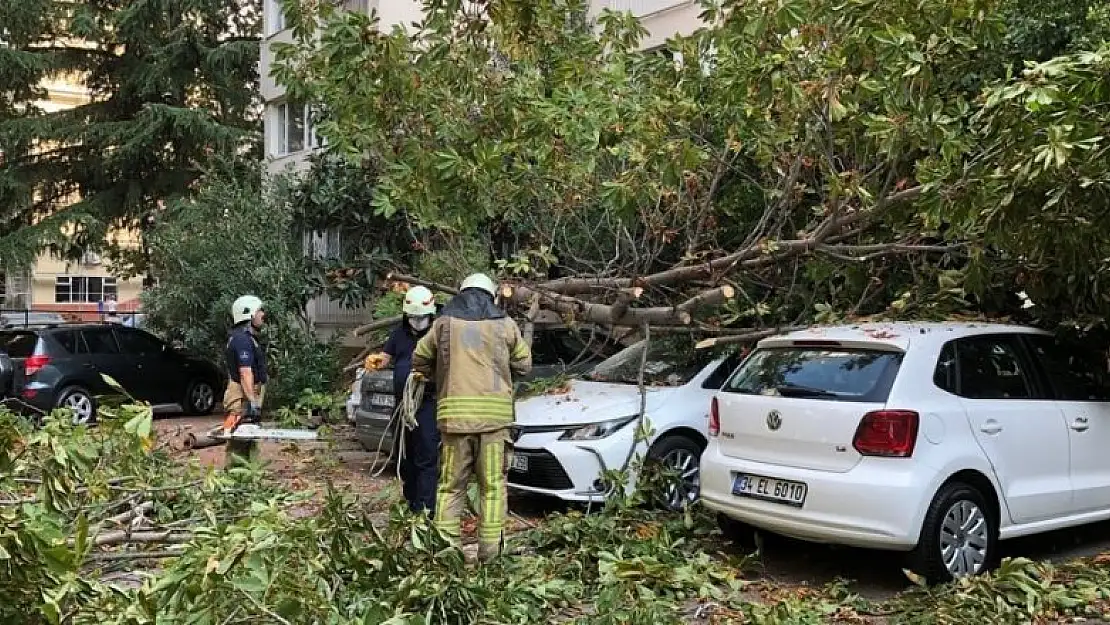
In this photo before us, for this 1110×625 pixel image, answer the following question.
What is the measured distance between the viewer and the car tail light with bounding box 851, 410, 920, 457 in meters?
5.50

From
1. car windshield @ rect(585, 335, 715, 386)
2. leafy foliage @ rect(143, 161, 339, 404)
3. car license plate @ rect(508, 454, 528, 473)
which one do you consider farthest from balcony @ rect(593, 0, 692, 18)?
car license plate @ rect(508, 454, 528, 473)

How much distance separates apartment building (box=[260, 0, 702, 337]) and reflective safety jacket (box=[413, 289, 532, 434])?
5046mm

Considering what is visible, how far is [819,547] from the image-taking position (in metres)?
6.84

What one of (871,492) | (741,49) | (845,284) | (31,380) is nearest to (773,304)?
(845,284)

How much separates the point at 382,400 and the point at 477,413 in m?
3.77

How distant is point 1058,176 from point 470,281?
3360 mm

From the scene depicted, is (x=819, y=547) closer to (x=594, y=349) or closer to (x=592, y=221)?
(x=594, y=349)

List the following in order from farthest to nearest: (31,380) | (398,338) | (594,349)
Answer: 1. (31,380)
2. (594,349)
3. (398,338)

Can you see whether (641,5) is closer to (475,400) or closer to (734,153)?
Answer: (734,153)

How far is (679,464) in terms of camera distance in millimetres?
7578

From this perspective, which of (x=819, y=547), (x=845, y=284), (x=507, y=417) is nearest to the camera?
(x=507, y=417)

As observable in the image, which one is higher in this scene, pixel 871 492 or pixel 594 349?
pixel 594 349

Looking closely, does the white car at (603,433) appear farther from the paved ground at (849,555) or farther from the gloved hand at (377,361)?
the gloved hand at (377,361)

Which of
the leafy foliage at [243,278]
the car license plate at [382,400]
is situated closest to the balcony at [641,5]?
the leafy foliage at [243,278]
